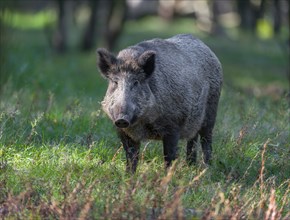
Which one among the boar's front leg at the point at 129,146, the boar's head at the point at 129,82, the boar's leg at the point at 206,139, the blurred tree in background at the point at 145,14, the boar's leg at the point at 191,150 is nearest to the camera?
the boar's head at the point at 129,82

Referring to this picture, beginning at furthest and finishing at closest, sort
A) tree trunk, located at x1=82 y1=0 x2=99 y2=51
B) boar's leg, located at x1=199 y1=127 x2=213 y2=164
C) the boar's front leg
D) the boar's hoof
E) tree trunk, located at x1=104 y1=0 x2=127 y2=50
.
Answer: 1. tree trunk, located at x1=82 y1=0 x2=99 y2=51
2. tree trunk, located at x1=104 y1=0 x2=127 y2=50
3. boar's leg, located at x1=199 y1=127 x2=213 y2=164
4. the boar's front leg
5. the boar's hoof

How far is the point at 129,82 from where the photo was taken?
6352 millimetres

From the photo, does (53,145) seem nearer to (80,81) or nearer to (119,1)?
(80,81)

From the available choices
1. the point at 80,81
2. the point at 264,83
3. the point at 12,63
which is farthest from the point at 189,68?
the point at 264,83

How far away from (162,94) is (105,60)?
0.61 m

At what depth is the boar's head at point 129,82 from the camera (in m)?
6.21

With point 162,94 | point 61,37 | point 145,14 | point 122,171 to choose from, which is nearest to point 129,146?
point 122,171

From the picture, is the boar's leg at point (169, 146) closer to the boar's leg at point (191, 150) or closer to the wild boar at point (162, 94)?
the wild boar at point (162, 94)

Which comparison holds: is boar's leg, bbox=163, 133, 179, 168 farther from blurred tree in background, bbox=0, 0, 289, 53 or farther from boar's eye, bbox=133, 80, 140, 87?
blurred tree in background, bbox=0, 0, 289, 53

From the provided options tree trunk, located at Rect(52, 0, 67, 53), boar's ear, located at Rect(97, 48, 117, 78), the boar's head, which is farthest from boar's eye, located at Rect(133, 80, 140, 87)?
tree trunk, located at Rect(52, 0, 67, 53)

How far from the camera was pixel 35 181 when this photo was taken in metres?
5.93

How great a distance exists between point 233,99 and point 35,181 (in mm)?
5404

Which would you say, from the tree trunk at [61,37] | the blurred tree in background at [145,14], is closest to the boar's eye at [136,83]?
the blurred tree in background at [145,14]

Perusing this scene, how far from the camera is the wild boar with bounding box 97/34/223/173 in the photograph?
6.30m
